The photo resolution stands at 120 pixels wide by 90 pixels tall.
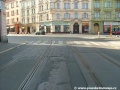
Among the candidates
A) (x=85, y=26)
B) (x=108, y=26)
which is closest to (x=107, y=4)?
(x=108, y=26)

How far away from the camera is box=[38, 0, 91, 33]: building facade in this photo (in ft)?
218

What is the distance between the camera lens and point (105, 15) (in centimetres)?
6812

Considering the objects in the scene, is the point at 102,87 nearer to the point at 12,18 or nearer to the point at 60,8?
the point at 60,8

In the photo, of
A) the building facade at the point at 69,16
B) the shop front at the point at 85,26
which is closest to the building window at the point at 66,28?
the building facade at the point at 69,16

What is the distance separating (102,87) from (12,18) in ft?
280

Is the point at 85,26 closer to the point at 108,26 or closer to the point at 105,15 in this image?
the point at 108,26

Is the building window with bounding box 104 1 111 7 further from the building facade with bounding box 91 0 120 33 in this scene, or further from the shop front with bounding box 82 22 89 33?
the shop front with bounding box 82 22 89 33

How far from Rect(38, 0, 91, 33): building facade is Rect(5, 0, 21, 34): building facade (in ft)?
63.2

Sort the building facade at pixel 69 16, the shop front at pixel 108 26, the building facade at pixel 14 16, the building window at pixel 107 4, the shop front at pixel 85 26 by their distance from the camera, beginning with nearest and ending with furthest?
the building facade at pixel 69 16, the shop front at pixel 85 26, the shop front at pixel 108 26, the building window at pixel 107 4, the building facade at pixel 14 16

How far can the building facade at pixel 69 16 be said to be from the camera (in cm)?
6638

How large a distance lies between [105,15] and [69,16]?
Result: 11291 mm

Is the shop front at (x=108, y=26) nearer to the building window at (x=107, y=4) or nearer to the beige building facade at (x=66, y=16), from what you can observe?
the beige building facade at (x=66, y=16)

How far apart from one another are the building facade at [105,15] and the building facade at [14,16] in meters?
29.5

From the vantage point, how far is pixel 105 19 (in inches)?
2660
